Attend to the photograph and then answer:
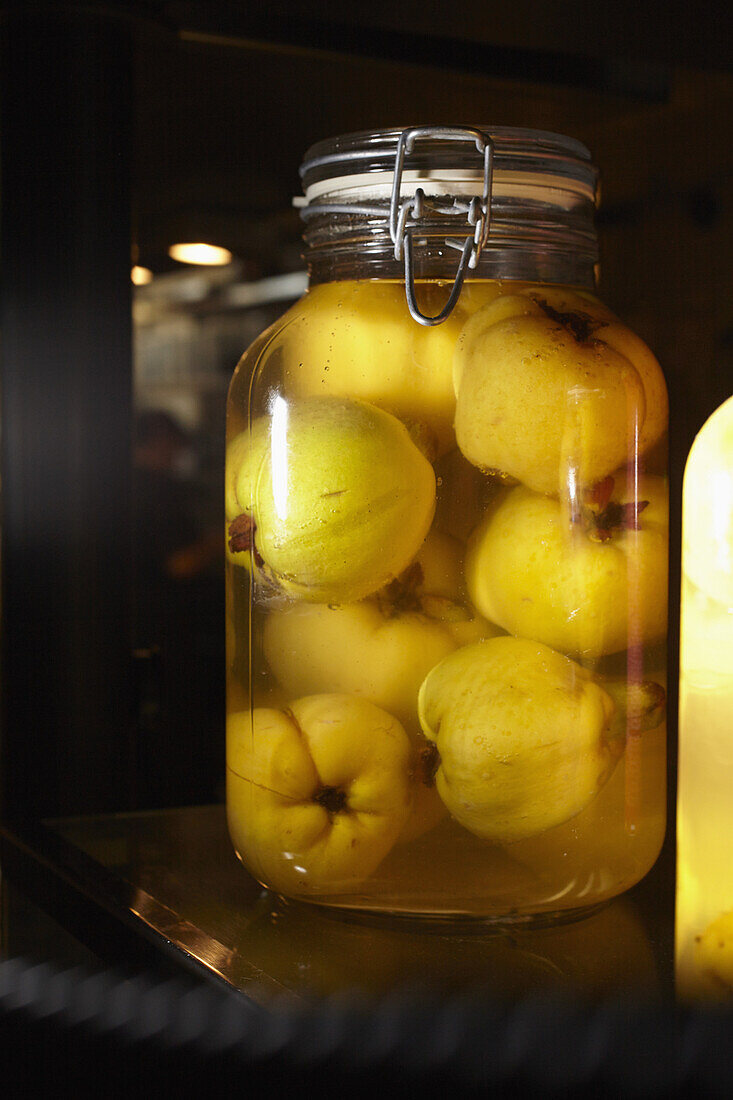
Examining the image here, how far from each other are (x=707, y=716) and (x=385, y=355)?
14cm

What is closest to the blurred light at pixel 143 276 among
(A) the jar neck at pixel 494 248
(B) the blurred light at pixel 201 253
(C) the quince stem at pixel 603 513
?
(B) the blurred light at pixel 201 253

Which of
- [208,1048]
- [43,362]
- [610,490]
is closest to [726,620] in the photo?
[610,490]

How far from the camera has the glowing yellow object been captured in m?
0.31

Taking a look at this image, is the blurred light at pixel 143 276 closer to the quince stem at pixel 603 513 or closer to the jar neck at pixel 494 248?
the jar neck at pixel 494 248

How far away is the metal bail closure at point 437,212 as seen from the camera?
0.35 m

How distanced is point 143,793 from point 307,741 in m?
0.23

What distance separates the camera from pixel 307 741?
36 centimetres

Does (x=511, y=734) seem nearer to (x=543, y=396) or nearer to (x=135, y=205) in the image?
(x=543, y=396)

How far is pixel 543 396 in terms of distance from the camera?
0.35 metres

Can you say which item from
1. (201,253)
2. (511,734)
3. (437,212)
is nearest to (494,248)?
(437,212)

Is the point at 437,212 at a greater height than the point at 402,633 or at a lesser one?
greater

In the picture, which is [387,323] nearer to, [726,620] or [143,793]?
[726,620]

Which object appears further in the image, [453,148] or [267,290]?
[267,290]

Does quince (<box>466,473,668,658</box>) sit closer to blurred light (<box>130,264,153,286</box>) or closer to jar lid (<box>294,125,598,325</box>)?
jar lid (<box>294,125,598,325</box>)
